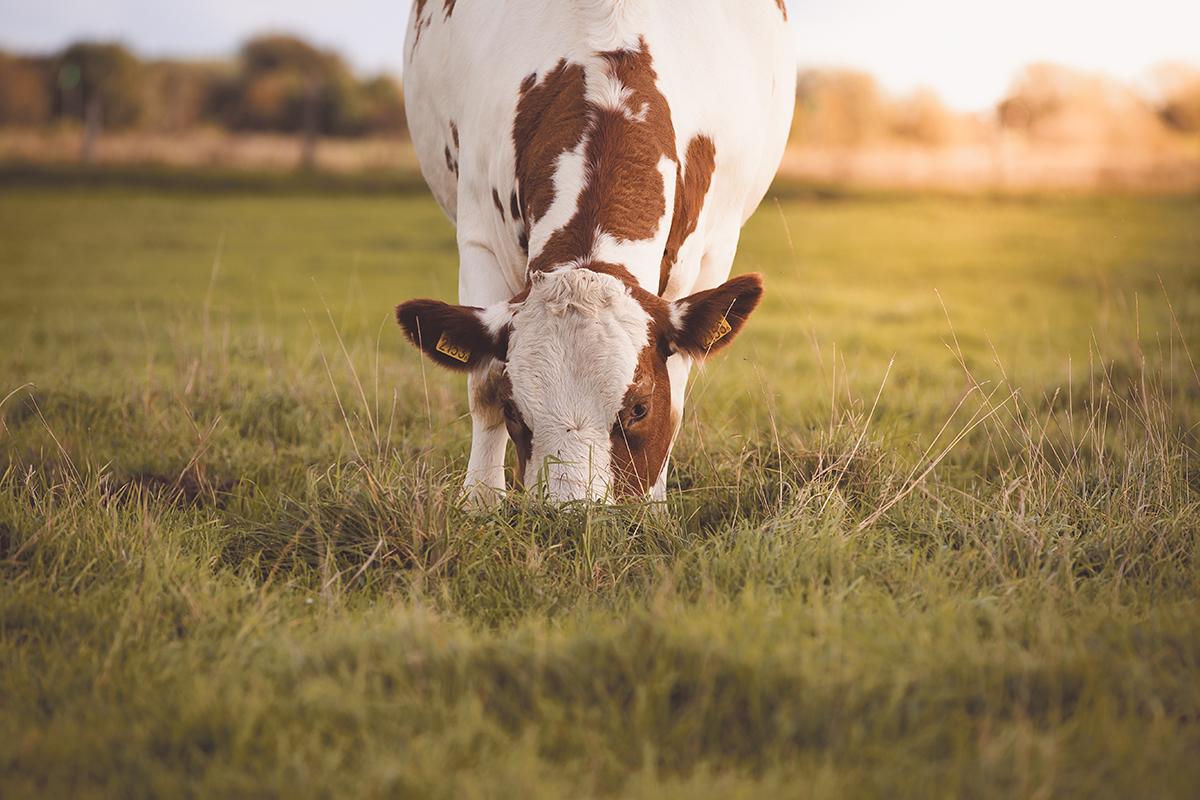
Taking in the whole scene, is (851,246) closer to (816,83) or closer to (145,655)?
(145,655)

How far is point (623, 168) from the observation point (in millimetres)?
3836

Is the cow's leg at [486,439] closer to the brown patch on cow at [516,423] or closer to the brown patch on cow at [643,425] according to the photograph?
the brown patch on cow at [516,423]

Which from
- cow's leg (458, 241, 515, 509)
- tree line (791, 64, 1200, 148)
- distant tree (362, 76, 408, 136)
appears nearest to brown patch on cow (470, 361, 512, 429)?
cow's leg (458, 241, 515, 509)

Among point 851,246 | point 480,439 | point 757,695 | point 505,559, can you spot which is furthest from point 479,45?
point 851,246

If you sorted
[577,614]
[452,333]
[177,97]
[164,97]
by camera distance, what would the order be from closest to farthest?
[577,614], [452,333], [164,97], [177,97]

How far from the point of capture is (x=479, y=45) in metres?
4.72

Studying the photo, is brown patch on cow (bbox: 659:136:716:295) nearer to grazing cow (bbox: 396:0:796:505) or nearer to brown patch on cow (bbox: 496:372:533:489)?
grazing cow (bbox: 396:0:796:505)

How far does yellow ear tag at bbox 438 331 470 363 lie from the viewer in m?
3.69

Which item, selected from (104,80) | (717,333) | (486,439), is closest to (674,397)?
(717,333)

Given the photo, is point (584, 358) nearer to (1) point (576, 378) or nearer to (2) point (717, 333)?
(1) point (576, 378)

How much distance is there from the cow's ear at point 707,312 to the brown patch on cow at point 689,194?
511mm

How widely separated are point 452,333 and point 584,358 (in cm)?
62

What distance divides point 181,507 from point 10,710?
159 centimetres

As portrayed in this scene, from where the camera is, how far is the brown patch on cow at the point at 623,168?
148 inches
